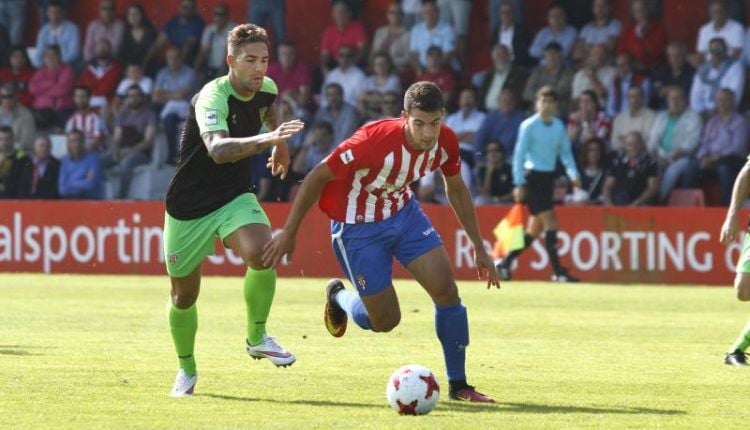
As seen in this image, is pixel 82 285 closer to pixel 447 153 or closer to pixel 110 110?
pixel 110 110

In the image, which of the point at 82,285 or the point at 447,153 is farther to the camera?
the point at 82,285

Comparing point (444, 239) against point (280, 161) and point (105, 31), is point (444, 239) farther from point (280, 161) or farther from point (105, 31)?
point (280, 161)

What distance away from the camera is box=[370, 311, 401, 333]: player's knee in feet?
29.8

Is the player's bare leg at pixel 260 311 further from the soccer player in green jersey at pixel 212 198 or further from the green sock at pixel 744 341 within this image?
Result: the green sock at pixel 744 341

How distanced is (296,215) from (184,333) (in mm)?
1174

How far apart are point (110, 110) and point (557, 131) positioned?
8.26 metres

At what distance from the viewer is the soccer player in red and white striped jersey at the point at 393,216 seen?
843cm

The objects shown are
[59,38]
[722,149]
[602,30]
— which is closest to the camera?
[722,149]

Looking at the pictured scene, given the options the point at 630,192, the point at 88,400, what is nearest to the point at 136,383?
the point at 88,400

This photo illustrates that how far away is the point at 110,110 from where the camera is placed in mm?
23859

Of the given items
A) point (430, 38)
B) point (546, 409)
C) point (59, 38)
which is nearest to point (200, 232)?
point (546, 409)

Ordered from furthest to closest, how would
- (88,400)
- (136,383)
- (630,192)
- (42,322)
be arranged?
1. (630,192)
2. (42,322)
3. (136,383)
4. (88,400)

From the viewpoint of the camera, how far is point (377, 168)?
28.6ft

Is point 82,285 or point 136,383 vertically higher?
point 136,383
